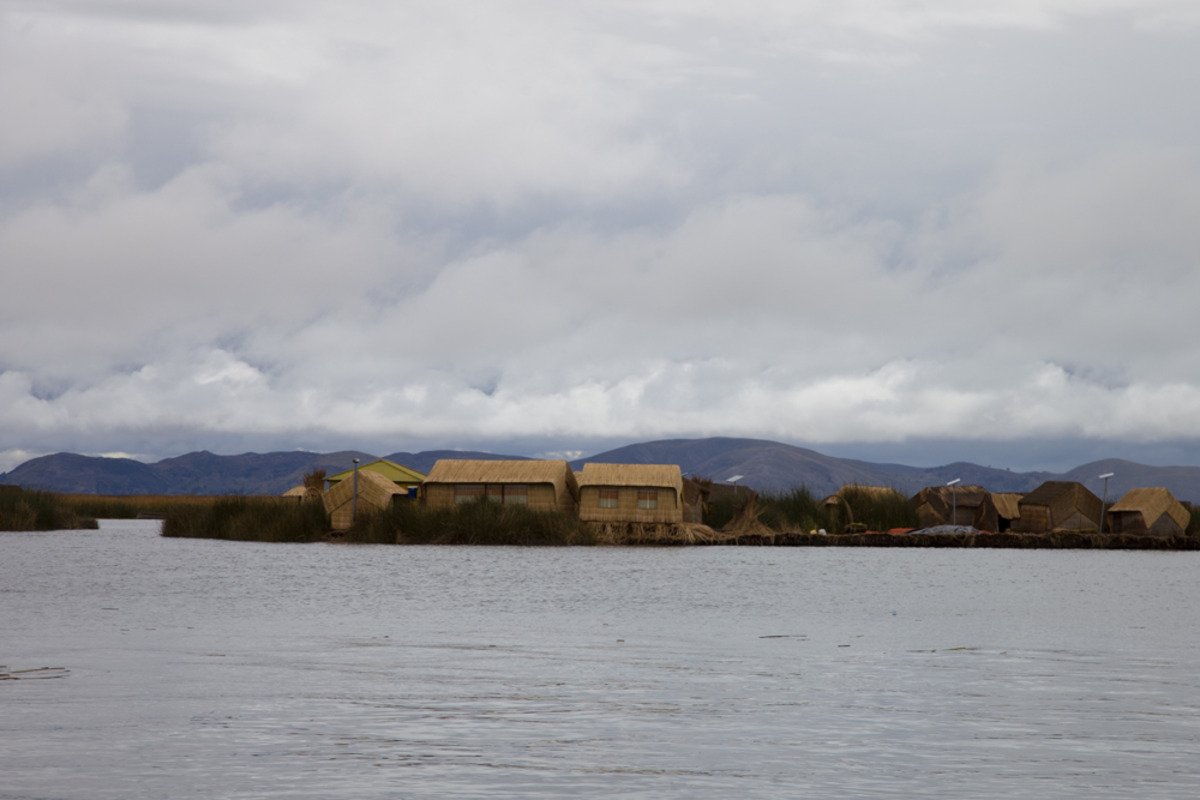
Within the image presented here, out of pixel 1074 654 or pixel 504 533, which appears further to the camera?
pixel 504 533

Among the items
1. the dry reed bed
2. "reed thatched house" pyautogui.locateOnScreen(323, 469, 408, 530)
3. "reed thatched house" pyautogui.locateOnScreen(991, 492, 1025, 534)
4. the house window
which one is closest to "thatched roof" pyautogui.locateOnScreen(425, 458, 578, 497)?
the house window

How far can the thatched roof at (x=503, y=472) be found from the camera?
68250 millimetres

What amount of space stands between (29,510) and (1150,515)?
62.6m

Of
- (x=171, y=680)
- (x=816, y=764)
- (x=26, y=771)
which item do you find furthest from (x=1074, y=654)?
(x=26, y=771)

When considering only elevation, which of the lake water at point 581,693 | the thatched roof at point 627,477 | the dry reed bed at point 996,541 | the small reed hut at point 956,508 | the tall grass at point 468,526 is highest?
the thatched roof at point 627,477

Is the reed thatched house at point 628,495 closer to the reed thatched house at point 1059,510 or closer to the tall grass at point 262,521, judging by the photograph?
the tall grass at point 262,521

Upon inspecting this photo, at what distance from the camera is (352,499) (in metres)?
65.7

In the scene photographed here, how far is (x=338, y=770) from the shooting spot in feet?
37.1

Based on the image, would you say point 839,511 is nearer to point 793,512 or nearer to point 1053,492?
point 793,512

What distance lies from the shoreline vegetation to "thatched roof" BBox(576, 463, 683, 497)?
81.4 inches

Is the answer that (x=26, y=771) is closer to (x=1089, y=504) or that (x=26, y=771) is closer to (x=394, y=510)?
(x=394, y=510)

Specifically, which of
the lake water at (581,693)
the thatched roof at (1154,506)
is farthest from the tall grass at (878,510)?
the lake water at (581,693)

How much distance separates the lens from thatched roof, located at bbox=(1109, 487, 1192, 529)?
8500 cm

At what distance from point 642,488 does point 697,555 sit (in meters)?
9.38
